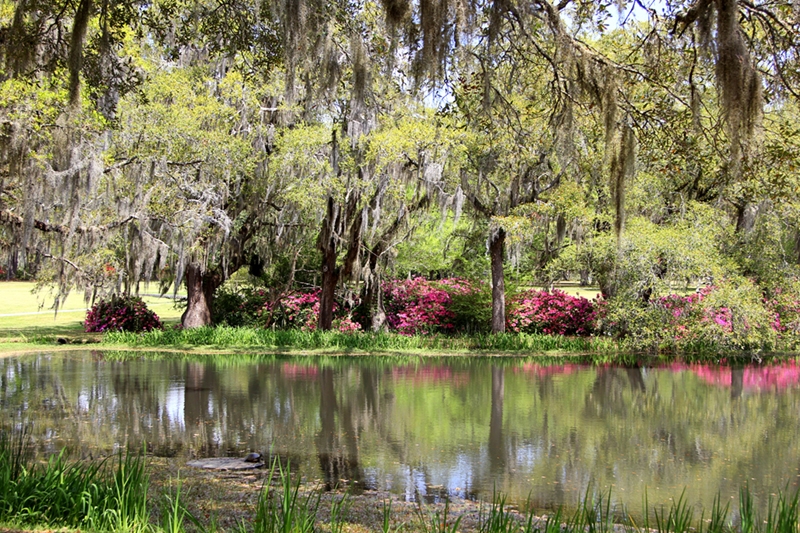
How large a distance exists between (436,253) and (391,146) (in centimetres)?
825

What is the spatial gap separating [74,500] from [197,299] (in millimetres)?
17269

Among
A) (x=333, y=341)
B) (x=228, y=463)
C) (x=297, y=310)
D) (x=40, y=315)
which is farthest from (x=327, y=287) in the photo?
(x=40, y=315)

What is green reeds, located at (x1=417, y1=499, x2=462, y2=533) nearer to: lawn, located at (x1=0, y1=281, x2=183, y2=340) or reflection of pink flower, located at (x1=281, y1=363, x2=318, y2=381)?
reflection of pink flower, located at (x1=281, y1=363, x2=318, y2=381)

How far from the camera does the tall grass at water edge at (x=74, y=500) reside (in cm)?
444

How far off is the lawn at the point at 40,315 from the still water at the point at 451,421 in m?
6.66

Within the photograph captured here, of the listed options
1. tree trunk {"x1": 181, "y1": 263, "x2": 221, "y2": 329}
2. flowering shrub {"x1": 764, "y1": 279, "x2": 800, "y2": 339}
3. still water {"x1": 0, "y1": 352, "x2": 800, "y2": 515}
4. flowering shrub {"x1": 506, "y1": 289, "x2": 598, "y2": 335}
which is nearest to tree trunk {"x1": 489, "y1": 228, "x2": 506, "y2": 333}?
flowering shrub {"x1": 506, "y1": 289, "x2": 598, "y2": 335}

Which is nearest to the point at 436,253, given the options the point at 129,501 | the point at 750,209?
the point at 750,209

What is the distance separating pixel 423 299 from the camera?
23.1 metres

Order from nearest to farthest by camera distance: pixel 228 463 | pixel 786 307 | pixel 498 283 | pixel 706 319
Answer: pixel 228 463 → pixel 706 319 → pixel 786 307 → pixel 498 283

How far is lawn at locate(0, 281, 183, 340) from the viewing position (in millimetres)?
23327

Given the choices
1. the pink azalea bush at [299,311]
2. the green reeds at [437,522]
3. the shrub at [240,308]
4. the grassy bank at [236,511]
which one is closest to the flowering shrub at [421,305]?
the pink azalea bush at [299,311]

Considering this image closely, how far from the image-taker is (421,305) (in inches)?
905

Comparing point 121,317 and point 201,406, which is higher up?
point 121,317

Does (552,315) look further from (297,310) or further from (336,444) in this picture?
(336,444)
